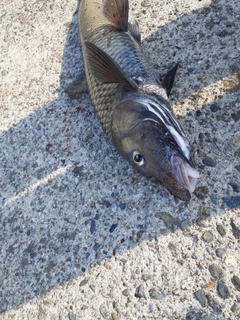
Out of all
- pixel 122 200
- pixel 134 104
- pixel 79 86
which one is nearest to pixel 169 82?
pixel 134 104

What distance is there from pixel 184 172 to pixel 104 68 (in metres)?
1.06

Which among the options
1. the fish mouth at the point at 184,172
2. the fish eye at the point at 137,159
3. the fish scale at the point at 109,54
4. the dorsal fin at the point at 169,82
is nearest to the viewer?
the fish mouth at the point at 184,172

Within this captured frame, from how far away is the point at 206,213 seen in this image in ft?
8.38

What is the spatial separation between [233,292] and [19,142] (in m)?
2.63

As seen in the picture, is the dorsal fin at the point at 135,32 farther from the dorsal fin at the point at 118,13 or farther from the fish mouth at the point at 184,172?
the fish mouth at the point at 184,172

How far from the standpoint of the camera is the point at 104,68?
2.56 meters

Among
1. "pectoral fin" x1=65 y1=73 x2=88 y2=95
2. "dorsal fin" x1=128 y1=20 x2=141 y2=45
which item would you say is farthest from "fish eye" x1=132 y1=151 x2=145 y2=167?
"dorsal fin" x1=128 y1=20 x2=141 y2=45

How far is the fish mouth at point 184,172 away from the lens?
88.2 inches

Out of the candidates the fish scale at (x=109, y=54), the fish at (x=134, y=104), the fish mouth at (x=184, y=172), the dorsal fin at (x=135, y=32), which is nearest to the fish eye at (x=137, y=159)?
the fish at (x=134, y=104)

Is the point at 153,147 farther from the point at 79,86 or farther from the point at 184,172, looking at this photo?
the point at 79,86

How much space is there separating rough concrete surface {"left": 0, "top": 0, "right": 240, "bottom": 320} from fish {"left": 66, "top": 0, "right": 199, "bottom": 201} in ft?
1.11

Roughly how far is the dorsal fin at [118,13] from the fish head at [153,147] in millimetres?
1182

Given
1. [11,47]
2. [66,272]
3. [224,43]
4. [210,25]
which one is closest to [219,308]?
[66,272]

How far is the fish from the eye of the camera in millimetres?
2297
